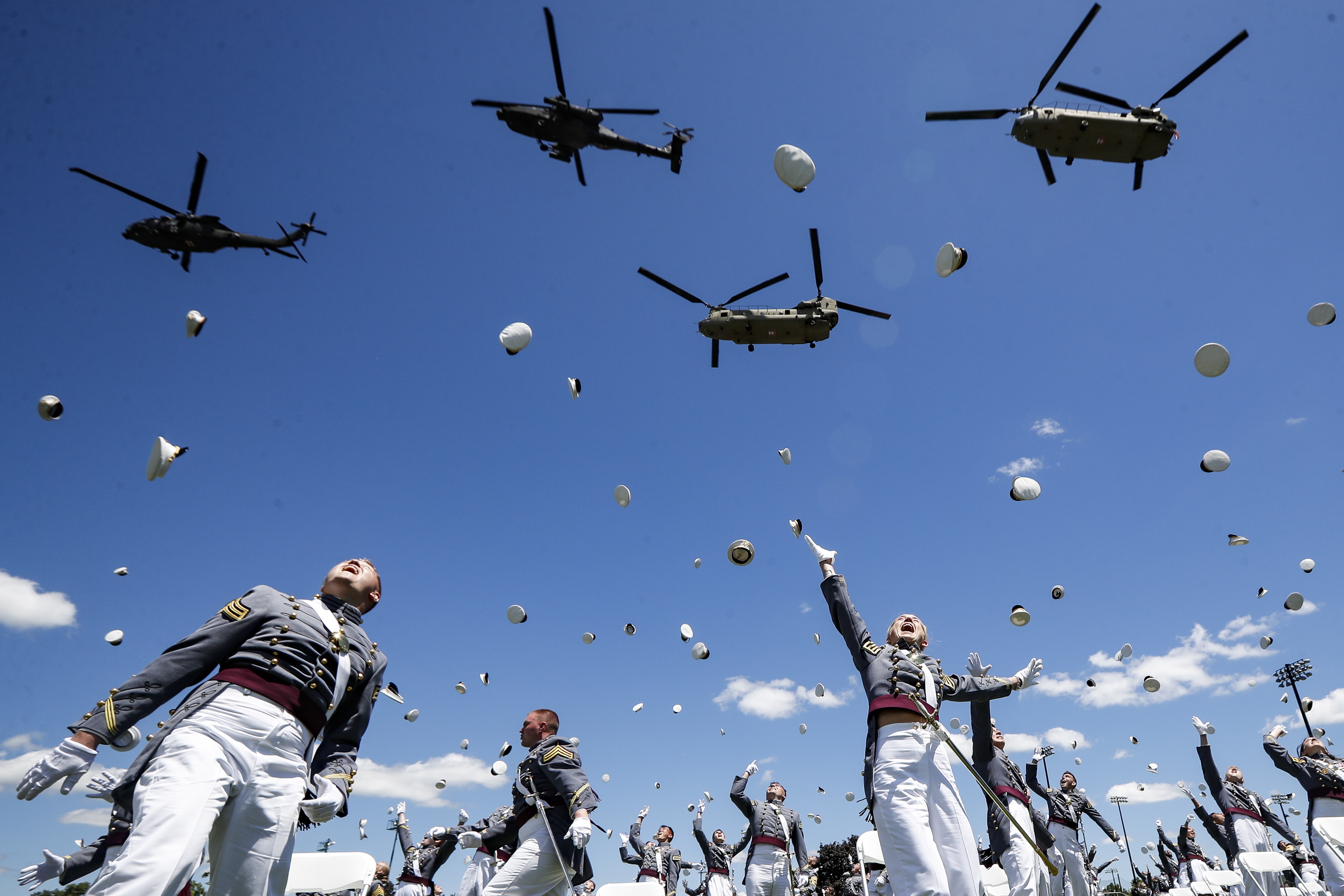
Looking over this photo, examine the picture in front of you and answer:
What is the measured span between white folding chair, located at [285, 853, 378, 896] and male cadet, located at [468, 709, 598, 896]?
118cm

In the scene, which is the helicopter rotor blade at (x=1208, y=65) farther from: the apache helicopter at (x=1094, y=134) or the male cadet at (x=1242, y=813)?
the male cadet at (x=1242, y=813)

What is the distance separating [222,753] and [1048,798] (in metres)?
13.6

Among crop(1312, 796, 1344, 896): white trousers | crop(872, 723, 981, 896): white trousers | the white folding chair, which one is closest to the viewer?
crop(872, 723, 981, 896): white trousers

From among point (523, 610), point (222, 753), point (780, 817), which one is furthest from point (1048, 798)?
point (222, 753)

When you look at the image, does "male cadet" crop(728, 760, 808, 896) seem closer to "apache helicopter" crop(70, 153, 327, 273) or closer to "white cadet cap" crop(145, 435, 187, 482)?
"white cadet cap" crop(145, 435, 187, 482)

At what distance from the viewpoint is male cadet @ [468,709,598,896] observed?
4.89 m

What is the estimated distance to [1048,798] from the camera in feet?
38.9

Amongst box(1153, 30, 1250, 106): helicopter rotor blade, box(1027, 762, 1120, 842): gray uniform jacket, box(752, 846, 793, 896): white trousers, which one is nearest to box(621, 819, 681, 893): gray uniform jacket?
box(752, 846, 793, 896): white trousers

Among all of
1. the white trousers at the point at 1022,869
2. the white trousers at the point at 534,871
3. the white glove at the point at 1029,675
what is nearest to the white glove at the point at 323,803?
the white trousers at the point at 534,871

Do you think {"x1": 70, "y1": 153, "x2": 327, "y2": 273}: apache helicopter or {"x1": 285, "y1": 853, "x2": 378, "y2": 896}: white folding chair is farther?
{"x1": 70, "y1": 153, "x2": 327, "y2": 273}: apache helicopter

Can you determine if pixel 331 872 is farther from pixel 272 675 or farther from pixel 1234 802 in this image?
pixel 1234 802

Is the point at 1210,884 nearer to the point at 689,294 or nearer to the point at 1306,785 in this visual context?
the point at 1306,785

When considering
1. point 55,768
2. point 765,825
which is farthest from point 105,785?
point 765,825

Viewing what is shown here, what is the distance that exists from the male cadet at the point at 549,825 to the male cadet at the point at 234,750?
1824mm
